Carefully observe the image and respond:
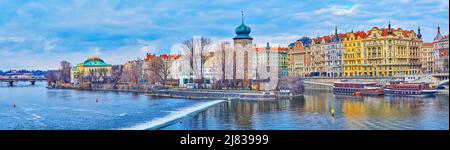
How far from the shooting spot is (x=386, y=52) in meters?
22.0

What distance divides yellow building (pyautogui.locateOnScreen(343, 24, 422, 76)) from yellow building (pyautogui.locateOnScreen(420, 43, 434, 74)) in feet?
1.27

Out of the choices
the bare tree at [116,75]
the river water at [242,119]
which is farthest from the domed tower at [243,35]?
the river water at [242,119]

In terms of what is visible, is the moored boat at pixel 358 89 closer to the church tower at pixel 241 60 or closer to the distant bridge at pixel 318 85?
the distant bridge at pixel 318 85

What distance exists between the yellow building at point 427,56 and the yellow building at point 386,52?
1.27ft

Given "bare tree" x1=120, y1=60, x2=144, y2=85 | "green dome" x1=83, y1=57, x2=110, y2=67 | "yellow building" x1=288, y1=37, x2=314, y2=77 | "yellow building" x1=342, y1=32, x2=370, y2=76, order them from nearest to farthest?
1. "yellow building" x1=342, y1=32, x2=370, y2=76
2. "bare tree" x1=120, y1=60, x2=144, y2=85
3. "yellow building" x1=288, y1=37, x2=314, y2=77
4. "green dome" x1=83, y1=57, x2=110, y2=67

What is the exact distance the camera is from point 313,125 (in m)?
8.34

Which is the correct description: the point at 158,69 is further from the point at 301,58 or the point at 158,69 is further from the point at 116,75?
the point at 301,58

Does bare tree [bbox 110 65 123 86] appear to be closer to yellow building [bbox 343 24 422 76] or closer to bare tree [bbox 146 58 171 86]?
bare tree [bbox 146 58 171 86]

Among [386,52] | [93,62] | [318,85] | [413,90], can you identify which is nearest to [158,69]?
[318,85]

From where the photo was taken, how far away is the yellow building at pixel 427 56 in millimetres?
22547

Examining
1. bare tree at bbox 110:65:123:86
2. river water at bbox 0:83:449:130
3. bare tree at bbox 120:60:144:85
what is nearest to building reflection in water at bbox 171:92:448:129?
river water at bbox 0:83:449:130

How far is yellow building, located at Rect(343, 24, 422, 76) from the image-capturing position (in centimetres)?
2184
